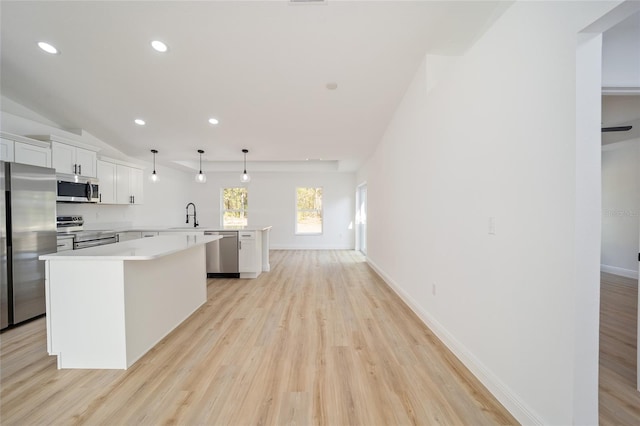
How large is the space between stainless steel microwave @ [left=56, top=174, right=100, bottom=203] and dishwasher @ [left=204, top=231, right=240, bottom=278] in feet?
6.07

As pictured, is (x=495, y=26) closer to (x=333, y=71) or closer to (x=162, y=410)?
(x=333, y=71)

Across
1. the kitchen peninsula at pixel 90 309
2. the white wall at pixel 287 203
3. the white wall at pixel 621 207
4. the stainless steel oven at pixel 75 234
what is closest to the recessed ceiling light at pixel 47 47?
the stainless steel oven at pixel 75 234

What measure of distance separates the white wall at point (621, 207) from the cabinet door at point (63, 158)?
8.78 meters

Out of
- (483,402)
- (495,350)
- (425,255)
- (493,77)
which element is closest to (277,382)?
(483,402)

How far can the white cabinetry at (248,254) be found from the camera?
467 centimetres

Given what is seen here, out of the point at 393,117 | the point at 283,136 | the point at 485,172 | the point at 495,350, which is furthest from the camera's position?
the point at 283,136

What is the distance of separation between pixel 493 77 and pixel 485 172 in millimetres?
644

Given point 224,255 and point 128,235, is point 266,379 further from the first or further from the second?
point 128,235

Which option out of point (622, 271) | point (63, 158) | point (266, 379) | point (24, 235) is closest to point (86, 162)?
point (63, 158)

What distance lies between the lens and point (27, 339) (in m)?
2.48

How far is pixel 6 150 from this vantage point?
9.40ft

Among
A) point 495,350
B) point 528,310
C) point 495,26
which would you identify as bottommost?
point 495,350

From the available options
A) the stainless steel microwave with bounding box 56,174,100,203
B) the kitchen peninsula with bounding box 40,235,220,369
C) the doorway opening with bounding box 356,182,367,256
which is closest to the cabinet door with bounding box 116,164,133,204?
the stainless steel microwave with bounding box 56,174,100,203

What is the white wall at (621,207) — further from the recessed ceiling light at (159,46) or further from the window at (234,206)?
the window at (234,206)
